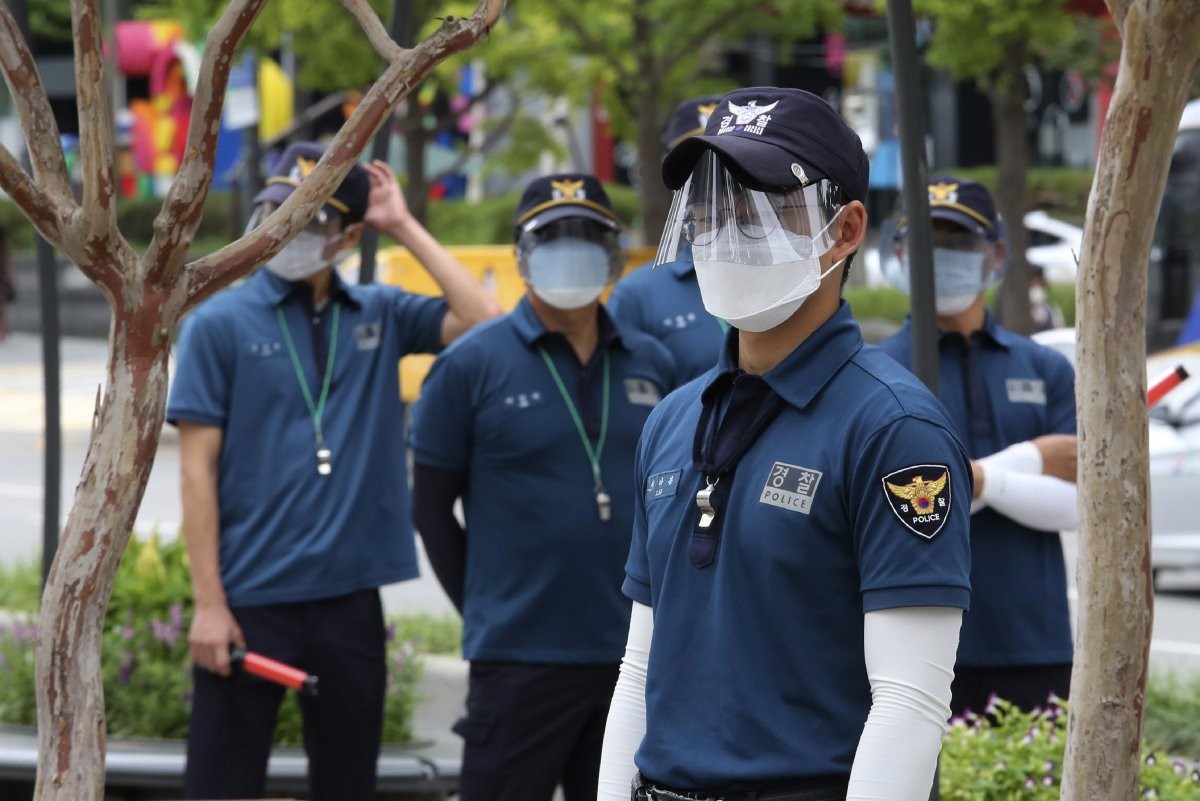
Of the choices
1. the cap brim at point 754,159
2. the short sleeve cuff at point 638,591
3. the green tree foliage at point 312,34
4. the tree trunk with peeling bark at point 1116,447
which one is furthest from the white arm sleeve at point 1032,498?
the green tree foliage at point 312,34

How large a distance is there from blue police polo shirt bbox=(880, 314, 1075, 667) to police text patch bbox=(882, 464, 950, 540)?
180 cm

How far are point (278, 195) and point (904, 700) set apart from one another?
2.81 metres

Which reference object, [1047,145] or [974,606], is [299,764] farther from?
[1047,145]

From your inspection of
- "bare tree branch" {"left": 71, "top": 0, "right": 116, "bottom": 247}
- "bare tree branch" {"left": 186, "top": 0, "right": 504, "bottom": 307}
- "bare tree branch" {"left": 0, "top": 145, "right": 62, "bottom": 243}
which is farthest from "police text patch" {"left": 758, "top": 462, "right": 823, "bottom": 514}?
"bare tree branch" {"left": 0, "top": 145, "right": 62, "bottom": 243}

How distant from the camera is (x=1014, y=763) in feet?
13.8

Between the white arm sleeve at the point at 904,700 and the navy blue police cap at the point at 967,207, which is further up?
the navy blue police cap at the point at 967,207

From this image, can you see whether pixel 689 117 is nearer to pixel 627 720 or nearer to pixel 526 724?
pixel 526 724

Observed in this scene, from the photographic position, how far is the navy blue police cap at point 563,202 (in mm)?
4676

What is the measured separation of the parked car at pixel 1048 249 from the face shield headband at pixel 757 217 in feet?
78.5

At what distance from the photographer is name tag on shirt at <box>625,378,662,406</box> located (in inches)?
181

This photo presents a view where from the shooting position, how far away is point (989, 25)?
16.7m

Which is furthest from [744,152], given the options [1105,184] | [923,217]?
[923,217]

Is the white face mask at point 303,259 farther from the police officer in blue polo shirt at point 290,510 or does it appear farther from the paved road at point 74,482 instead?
the paved road at point 74,482

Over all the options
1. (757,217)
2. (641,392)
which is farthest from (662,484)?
(641,392)
